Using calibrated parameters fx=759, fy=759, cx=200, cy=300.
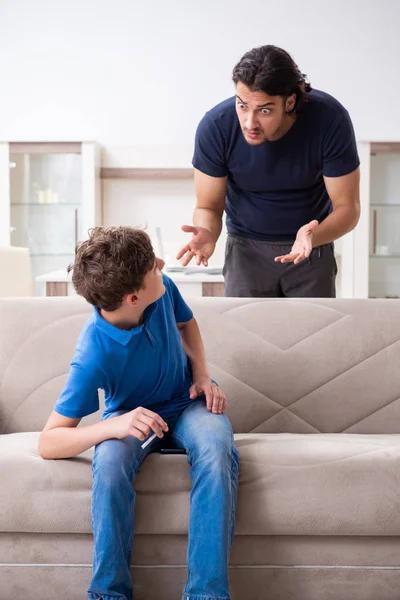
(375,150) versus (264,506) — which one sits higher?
(375,150)

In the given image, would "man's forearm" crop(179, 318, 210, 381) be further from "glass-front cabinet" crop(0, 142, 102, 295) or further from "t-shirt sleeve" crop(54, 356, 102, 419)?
"glass-front cabinet" crop(0, 142, 102, 295)

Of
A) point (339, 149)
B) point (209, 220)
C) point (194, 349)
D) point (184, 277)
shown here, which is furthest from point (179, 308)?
point (184, 277)

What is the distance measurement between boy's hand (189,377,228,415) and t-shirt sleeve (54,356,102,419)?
24cm

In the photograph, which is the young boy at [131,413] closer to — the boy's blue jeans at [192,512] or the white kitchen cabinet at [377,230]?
the boy's blue jeans at [192,512]

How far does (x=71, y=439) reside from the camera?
159 centimetres

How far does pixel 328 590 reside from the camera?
5.27 feet

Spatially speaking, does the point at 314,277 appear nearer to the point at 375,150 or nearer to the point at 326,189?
the point at 326,189

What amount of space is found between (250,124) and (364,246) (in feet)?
8.58

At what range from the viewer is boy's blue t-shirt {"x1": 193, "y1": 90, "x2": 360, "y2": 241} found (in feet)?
7.50

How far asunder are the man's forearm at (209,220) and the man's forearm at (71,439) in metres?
0.99

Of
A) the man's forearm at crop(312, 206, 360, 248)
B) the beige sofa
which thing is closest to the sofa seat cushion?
the beige sofa

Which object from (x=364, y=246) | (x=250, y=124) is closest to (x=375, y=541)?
(x=250, y=124)

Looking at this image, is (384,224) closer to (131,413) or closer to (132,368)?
(132,368)

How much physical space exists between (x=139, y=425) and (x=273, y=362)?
2.33 ft
